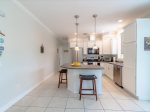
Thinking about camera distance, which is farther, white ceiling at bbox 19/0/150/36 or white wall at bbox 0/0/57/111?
white ceiling at bbox 19/0/150/36

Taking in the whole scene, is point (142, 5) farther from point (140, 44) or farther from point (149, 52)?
point (149, 52)

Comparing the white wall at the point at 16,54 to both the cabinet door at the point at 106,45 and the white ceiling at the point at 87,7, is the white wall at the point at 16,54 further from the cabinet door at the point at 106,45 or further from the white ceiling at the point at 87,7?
the cabinet door at the point at 106,45

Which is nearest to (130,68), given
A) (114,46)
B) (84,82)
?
(84,82)

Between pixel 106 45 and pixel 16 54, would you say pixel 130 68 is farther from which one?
pixel 106 45

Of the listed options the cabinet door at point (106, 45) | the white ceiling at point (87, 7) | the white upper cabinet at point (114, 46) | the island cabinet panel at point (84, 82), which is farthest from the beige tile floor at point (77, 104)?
the cabinet door at point (106, 45)

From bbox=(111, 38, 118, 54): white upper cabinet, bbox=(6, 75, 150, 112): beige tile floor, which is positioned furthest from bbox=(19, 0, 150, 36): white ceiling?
bbox=(111, 38, 118, 54): white upper cabinet

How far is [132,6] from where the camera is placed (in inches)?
136

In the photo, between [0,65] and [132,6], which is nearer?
[0,65]

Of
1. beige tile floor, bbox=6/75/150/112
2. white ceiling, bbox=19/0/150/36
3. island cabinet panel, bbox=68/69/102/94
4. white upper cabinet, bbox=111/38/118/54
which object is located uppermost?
white ceiling, bbox=19/0/150/36

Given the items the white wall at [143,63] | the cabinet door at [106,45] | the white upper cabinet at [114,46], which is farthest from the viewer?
the cabinet door at [106,45]

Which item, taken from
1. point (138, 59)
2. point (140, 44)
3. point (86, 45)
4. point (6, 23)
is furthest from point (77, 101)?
point (86, 45)

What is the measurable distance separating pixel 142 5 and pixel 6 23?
3596 millimetres

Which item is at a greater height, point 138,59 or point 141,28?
point 141,28

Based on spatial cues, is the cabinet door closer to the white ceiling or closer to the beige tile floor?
the white ceiling
